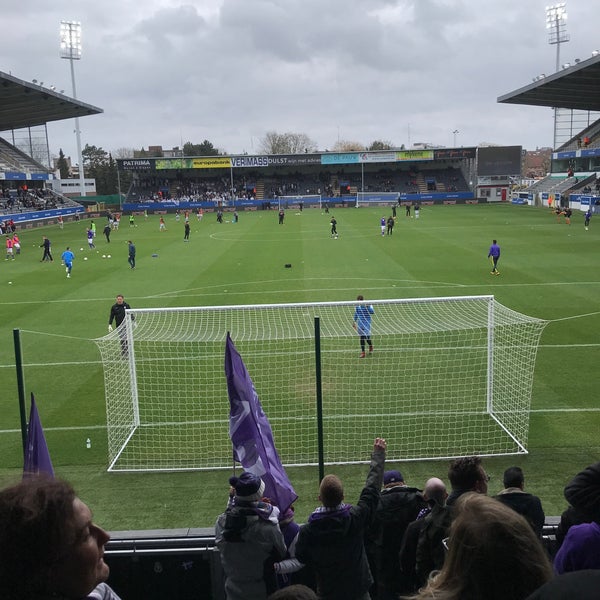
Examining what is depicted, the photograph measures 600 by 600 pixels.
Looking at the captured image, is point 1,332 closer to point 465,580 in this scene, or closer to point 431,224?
point 465,580

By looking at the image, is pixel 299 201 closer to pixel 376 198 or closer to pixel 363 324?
pixel 376 198

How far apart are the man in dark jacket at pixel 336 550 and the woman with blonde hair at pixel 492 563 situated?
7.46 ft

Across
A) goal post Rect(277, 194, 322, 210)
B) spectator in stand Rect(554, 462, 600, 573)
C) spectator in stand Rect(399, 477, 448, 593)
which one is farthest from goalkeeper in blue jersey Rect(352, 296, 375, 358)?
goal post Rect(277, 194, 322, 210)

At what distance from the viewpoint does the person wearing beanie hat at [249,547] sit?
14.3ft

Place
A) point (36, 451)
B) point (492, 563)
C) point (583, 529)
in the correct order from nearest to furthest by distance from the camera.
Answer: point (492, 563), point (583, 529), point (36, 451)

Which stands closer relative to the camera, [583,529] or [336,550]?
[583,529]

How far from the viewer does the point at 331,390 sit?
13117 millimetres

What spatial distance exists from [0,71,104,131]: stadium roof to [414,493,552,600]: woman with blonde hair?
55.5 meters

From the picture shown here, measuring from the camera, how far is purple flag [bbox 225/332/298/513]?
6480mm

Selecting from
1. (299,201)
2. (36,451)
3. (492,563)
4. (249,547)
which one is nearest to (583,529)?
(492,563)

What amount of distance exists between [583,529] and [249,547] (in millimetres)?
2308

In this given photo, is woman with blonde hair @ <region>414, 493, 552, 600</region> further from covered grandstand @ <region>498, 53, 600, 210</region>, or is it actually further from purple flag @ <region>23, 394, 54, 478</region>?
covered grandstand @ <region>498, 53, 600, 210</region>

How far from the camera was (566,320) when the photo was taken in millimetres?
18359

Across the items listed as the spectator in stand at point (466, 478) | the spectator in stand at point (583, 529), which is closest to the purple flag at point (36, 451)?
the spectator in stand at point (466, 478)
